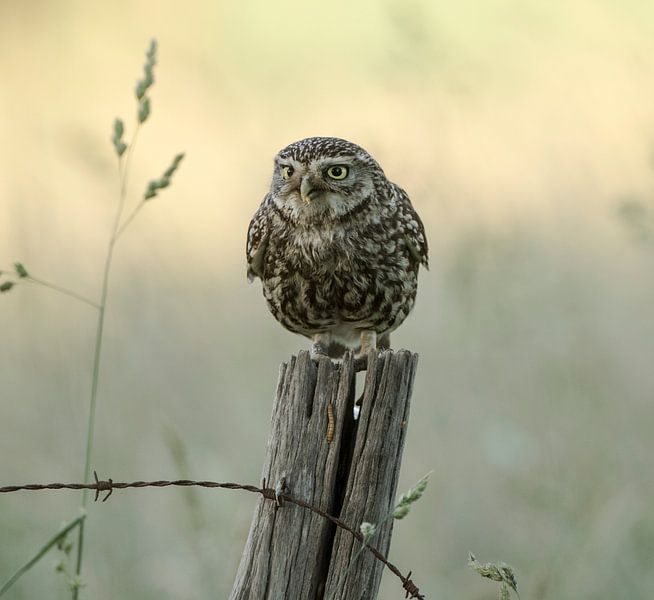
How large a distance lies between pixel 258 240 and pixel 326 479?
1770 millimetres

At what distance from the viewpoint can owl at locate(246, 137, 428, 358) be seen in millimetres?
4152

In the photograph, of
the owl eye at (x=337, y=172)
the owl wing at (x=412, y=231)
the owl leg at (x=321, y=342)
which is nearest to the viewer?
the owl eye at (x=337, y=172)

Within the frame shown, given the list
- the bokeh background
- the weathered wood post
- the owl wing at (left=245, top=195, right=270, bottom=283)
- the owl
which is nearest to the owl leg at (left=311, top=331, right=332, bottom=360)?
the owl

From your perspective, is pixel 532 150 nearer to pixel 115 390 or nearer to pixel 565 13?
pixel 565 13

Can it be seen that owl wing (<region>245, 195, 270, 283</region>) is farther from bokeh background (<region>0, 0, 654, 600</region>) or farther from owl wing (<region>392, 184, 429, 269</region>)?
bokeh background (<region>0, 0, 654, 600</region>)

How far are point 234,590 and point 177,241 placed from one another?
3136 mm

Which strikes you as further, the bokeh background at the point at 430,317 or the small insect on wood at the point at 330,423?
the bokeh background at the point at 430,317

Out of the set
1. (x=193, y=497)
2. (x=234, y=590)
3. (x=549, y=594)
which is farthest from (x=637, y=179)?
(x=234, y=590)

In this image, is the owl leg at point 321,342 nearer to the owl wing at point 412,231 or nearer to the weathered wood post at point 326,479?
the owl wing at point 412,231

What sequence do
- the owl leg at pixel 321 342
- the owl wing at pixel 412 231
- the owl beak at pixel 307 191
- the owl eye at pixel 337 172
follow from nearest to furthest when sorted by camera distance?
the owl beak at pixel 307 191
the owl eye at pixel 337 172
the owl wing at pixel 412 231
the owl leg at pixel 321 342

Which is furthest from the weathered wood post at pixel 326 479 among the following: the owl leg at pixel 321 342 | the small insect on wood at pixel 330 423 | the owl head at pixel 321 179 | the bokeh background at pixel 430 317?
the owl leg at pixel 321 342

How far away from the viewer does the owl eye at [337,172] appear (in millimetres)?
4230

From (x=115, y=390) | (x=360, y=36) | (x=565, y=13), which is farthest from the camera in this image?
(x=360, y=36)

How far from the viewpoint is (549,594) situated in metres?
3.86
